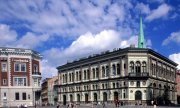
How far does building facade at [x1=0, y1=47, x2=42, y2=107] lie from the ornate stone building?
1999 cm

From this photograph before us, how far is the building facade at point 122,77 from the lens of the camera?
97.6m

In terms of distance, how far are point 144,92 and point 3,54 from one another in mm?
39047

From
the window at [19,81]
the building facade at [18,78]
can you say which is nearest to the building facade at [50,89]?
the building facade at [18,78]

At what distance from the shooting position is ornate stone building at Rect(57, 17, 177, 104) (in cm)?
9762

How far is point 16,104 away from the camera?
94750mm

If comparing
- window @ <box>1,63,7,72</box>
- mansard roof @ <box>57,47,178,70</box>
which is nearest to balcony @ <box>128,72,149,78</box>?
mansard roof @ <box>57,47,178,70</box>

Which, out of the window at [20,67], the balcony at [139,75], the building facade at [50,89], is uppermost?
the window at [20,67]

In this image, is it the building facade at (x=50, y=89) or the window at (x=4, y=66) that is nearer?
the window at (x=4, y=66)

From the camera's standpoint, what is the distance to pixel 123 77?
9912 centimetres

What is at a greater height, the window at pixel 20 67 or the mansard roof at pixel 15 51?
the mansard roof at pixel 15 51

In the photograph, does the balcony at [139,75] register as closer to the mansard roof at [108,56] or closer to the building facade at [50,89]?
the mansard roof at [108,56]

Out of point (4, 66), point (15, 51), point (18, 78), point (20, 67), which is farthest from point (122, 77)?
point (4, 66)

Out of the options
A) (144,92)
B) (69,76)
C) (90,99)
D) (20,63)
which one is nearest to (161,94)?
(144,92)

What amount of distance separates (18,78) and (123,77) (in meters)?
28.6
